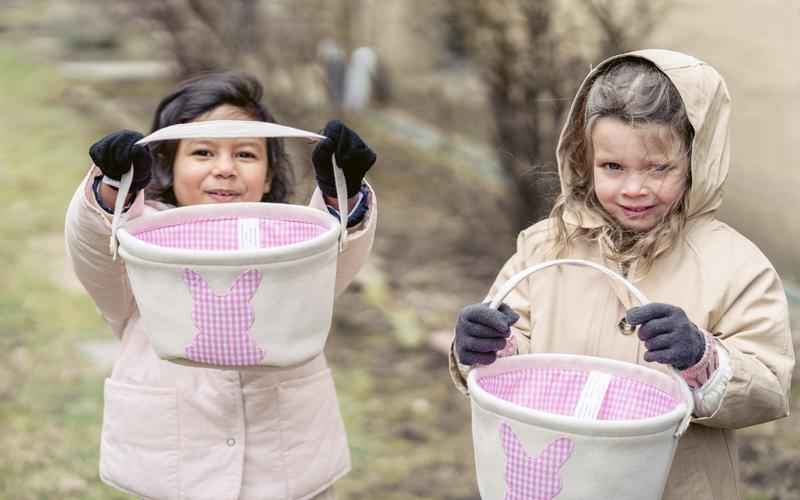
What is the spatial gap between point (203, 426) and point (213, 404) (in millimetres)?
49

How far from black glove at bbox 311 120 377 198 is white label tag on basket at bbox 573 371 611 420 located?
0.56 meters

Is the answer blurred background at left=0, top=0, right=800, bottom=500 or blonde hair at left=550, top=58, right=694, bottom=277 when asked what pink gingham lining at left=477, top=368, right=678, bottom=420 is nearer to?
blonde hair at left=550, top=58, right=694, bottom=277

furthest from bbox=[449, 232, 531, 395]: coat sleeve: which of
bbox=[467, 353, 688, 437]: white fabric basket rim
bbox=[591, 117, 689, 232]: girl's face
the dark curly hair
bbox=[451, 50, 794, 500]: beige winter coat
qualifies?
the dark curly hair

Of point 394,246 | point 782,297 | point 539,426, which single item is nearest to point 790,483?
point 782,297

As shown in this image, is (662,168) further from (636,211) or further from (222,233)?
(222,233)

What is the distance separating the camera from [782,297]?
196 cm

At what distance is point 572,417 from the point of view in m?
1.66

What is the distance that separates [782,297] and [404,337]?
319cm

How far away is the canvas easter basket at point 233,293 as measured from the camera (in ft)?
6.24

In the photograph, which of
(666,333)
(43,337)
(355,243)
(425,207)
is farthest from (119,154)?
(425,207)

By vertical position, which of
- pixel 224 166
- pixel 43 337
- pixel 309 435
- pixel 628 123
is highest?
pixel 628 123

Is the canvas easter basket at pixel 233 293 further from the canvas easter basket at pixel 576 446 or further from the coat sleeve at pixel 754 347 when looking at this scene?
the coat sleeve at pixel 754 347

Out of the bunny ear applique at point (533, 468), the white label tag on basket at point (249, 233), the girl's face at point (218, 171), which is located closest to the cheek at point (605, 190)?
the bunny ear applique at point (533, 468)

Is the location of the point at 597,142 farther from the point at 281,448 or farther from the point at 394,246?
the point at 394,246
